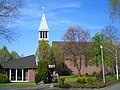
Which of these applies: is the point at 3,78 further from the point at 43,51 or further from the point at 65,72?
the point at 65,72

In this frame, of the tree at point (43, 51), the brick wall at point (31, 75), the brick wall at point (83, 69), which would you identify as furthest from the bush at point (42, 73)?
the brick wall at point (83, 69)

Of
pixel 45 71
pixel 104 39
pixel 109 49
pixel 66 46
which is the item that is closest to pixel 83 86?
pixel 45 71

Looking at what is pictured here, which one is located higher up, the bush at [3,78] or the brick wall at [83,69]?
the brick wall at [83,69]

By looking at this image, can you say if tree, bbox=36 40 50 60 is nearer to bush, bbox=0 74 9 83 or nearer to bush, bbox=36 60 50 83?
bush, bbox=0 74 9 83

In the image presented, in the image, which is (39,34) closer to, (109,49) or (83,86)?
(109,49)

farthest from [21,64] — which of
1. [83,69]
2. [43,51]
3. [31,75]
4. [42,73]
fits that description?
[83,69]

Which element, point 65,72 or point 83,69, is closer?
point 65,72

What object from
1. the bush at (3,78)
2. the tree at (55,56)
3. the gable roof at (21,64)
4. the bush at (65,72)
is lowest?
the bush at (3,78)

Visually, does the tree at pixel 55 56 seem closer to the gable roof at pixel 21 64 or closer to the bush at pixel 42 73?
the gable roof at pixel 21 64

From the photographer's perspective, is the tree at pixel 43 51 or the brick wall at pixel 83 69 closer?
the tree at pixel 43 51

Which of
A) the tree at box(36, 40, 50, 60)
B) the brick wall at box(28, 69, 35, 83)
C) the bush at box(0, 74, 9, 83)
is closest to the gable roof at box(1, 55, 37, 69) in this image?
the brick wall at box(28, 69, 35, 83)

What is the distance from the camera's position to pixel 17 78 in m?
46.8

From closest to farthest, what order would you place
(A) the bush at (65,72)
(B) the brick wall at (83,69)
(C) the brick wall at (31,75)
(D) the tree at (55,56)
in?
(C) the brick wall at (31,75) → (D) the tree at (55,56) → (A) the bush at (65,72) → (B) the brick wall at (83,69)

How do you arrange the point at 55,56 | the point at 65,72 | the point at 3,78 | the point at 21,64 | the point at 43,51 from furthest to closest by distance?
the point at 65,72 → the point at 55,56 → the point at 43,51 → the point at 21,64 → the point at 3,78
